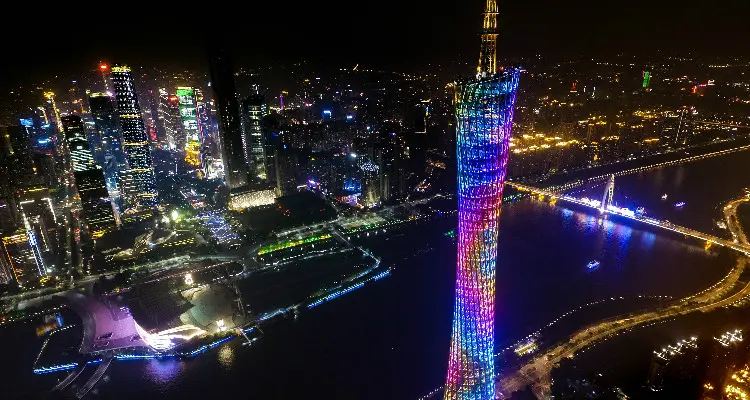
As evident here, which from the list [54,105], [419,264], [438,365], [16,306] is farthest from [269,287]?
[54,105]

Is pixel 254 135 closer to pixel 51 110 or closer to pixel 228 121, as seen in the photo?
pixel 228 121

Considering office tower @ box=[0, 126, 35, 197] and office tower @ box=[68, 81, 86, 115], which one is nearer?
office tower @ box=[0, 126, 35, 197]

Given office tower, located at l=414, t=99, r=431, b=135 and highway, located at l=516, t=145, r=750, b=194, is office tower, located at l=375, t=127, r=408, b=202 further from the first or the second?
highway, located at l=516, t=145, r=750, b=194

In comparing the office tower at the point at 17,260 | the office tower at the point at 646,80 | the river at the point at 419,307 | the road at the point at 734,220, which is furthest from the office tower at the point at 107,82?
the office tower at the point at 646,80

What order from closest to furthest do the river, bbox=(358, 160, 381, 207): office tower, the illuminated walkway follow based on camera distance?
1. the river
2. the illuminated walkway
3. bbox=(358, 160, 381, 207): office tower

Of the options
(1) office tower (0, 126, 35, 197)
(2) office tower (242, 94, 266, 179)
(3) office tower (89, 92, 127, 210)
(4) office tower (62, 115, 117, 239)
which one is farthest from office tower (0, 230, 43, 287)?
(2) office tower (242, 94, 266, 179)

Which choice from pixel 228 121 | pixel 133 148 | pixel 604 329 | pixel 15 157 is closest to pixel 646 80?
pixel 604 329

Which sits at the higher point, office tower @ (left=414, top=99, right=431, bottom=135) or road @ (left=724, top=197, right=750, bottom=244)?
office tower @ (left=414, top=99, right=431, bottom=135)

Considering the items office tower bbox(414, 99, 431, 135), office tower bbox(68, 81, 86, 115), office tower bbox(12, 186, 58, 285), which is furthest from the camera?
office tower bbox(68, 81, 86, 115)
